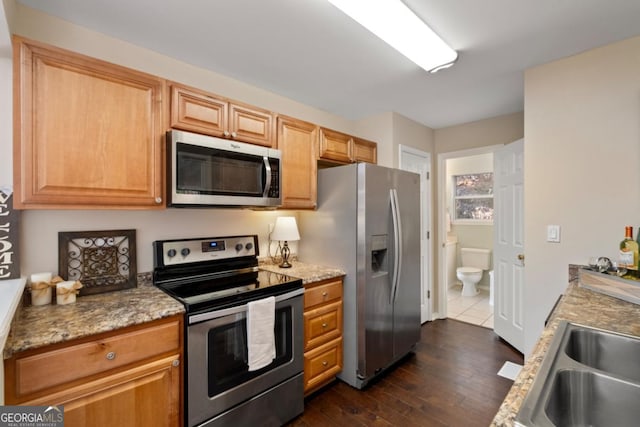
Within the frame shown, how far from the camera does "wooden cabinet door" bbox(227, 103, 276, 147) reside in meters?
2.01

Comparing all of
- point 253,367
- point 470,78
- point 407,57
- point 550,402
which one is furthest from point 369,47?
point 253,367

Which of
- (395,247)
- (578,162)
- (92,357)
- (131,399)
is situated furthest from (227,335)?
(578,162)

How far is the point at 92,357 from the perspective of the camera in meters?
1.22

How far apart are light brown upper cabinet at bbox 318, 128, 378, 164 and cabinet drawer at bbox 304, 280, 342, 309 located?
3.63 feet

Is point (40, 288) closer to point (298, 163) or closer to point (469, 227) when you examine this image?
point (298, 163)

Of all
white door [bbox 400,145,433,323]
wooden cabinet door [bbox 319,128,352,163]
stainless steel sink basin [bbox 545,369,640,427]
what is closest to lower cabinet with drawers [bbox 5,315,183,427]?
stainless steel sink basin [bbox 545,369,640,427]

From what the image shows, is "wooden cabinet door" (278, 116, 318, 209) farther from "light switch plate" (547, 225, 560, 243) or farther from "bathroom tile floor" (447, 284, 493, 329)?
"bathroom tile floor" (447, 284, 493, 329)

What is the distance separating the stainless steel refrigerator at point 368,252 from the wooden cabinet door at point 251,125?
597 mm

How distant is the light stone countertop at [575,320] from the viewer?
67cm

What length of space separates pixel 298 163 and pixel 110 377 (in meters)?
1.76

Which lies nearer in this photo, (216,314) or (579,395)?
(579,395)

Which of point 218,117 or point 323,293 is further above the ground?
point 218,117

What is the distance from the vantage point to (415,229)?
283 centimetres

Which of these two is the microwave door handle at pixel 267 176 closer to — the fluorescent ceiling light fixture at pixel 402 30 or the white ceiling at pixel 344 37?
the white ceiling at pixel 344 37
